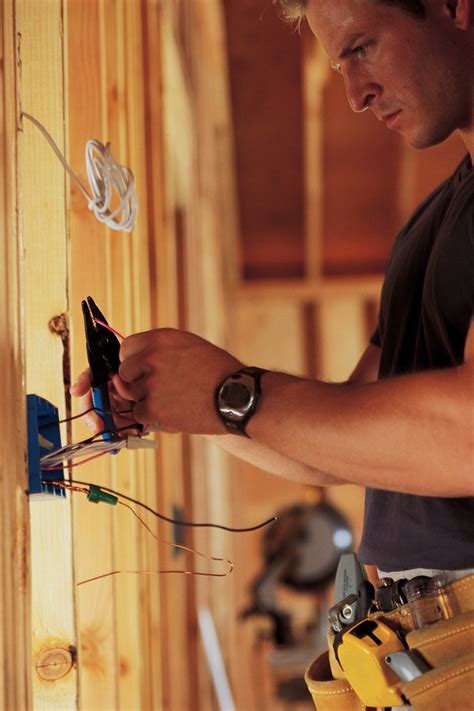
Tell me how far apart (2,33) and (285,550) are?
4.34 metres

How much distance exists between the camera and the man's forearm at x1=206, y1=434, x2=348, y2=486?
5.36 ft

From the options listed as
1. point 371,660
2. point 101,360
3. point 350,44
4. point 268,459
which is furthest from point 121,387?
point 350,44

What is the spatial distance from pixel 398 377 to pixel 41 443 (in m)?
0.47

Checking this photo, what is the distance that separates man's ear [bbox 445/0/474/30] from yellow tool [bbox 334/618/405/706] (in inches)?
31.5

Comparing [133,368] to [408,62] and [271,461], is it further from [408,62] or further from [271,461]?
[408,62]

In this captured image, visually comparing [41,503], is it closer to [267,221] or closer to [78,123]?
[78,123]

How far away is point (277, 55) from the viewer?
18.7ft

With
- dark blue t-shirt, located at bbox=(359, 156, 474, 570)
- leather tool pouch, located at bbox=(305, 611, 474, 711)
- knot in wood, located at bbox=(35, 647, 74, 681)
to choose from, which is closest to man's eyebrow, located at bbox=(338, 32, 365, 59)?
dark blue t-shirt, located at bbox=(359, 156, 474, 570)

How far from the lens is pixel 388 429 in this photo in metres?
1.18

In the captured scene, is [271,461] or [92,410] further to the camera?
[271,461]

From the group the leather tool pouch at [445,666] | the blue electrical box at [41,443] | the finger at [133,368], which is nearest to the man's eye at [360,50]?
the finger at [133,368]

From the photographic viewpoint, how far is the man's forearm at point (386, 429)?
117 centimetres

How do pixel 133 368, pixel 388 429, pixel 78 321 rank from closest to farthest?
1. pixel 388 429
2. pixel 133 368
3. pixel 78 321

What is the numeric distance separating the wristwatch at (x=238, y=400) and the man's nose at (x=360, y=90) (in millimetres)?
486
